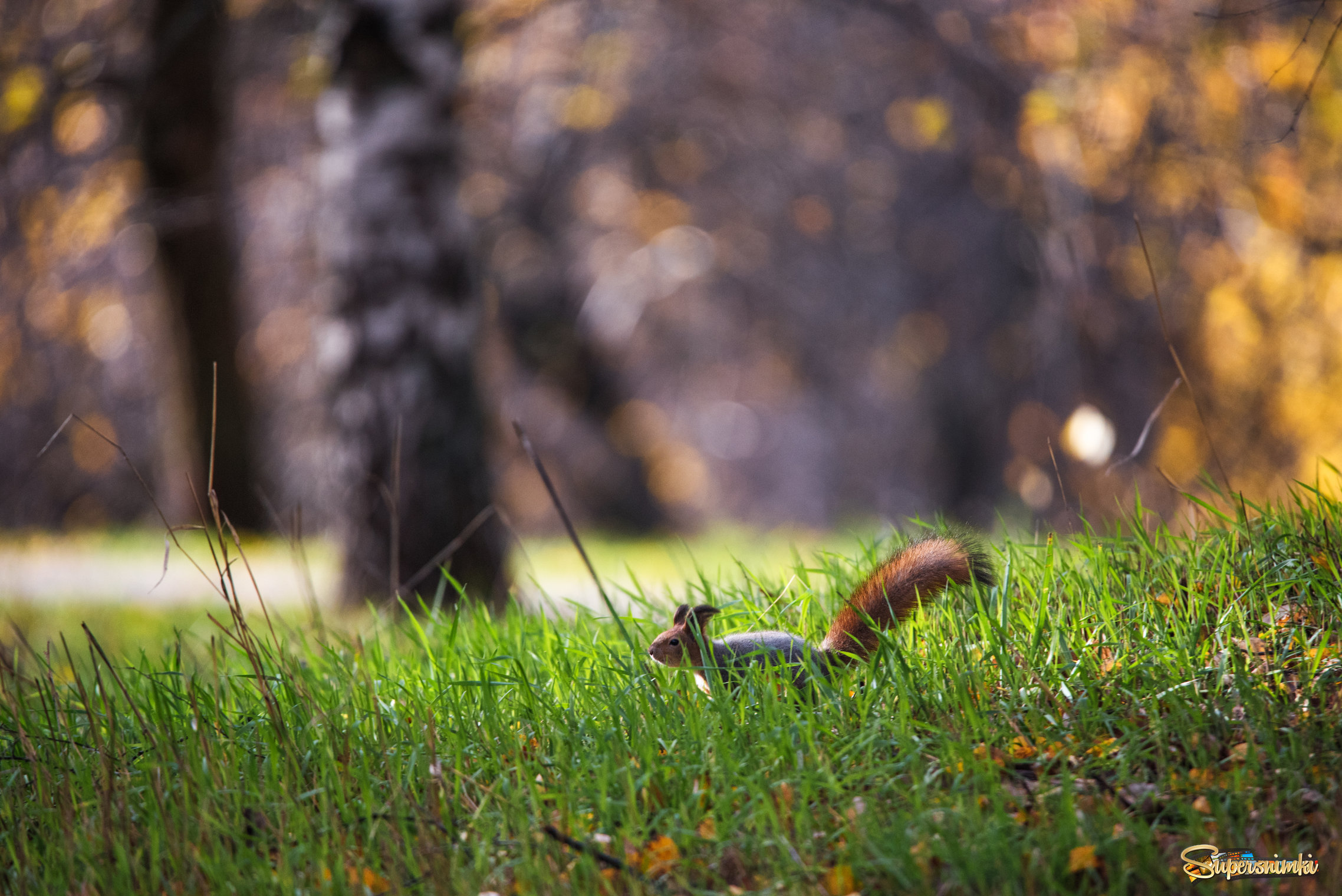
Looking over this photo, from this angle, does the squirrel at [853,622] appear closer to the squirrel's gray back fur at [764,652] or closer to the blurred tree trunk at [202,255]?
the squirrel's gray back fur at [764,652]

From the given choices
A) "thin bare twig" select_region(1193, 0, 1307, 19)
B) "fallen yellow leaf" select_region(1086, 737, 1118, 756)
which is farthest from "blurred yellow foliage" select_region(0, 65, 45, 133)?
"fallen yellow leaf" select_region(1086, 737, 1118, 756)

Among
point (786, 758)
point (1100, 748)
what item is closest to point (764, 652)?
point (786, 758)

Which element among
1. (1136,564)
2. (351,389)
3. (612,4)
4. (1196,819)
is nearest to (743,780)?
(1196,819)

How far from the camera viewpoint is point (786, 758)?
224cm

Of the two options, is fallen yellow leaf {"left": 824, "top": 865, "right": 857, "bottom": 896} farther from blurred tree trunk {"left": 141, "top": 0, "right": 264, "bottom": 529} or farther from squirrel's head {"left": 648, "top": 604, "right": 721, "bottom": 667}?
blurred tree trunk {"left": 141, "top": 0, "right": 264, "bottom": 529}

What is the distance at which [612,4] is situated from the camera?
8.39 m

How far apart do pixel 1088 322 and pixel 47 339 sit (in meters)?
9.56

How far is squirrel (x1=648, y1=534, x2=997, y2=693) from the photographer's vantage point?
8.25 ft

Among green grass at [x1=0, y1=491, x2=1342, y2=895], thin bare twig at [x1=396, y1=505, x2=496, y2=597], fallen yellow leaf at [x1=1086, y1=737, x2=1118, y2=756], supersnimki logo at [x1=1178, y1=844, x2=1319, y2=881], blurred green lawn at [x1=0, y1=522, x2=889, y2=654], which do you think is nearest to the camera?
supersnimki logo at [x1=1178, y1=844, x2=1319, y2=881]

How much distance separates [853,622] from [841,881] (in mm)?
796

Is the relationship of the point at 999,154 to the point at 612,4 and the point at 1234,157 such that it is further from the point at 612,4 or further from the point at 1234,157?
the point at 612,4

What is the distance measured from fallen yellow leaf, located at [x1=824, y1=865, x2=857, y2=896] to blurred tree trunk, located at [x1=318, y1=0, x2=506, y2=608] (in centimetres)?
362

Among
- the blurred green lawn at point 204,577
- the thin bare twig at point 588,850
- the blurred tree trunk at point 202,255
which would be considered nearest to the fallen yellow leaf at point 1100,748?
the thin bare twig at point 588,850

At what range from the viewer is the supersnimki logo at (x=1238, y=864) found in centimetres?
183
